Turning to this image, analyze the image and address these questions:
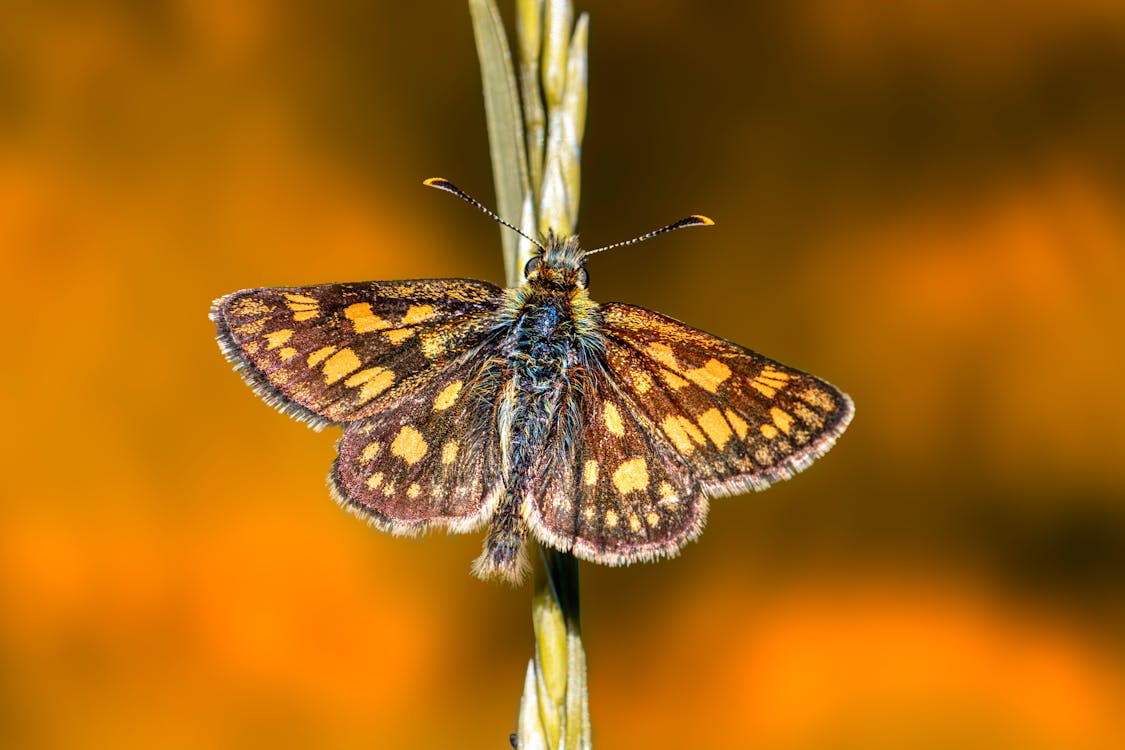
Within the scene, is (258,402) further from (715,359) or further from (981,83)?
(981,83)

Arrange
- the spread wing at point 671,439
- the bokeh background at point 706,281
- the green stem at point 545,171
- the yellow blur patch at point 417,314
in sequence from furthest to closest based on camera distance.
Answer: the bokeh background at point 706,281
the yellow blur patch at point 417,314
the spread wing at point 671,439
the green stem at point 545,171

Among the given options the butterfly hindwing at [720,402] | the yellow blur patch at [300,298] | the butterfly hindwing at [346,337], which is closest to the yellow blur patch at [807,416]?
the butterfly hindwing at [720,402]

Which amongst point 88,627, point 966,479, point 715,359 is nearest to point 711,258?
point 966,479

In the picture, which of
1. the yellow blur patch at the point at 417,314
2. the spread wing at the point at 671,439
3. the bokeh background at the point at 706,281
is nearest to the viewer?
the spread wing at the point at 671,439

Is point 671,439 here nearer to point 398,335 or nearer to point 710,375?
point 710,375

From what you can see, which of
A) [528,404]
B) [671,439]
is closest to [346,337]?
[528,404]

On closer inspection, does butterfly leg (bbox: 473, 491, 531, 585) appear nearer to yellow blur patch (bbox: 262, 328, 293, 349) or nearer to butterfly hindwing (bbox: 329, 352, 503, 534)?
butterfly hindwing (bbox: 329, 352, 503, 534)

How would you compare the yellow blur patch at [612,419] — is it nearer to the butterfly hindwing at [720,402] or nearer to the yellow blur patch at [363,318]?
the butterfly hindwing at [720,402]
